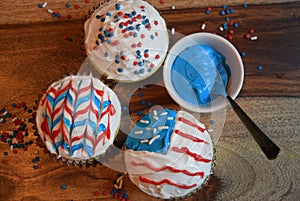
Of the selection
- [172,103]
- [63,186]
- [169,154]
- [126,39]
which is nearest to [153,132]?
[169,154]

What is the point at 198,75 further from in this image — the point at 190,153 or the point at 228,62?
the point at 190,153

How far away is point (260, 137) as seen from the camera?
5.83 ft

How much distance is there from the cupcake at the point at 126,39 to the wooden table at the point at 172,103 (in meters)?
0.18

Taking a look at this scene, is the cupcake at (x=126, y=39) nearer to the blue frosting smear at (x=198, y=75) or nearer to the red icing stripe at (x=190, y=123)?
the blue frosting smear at (x=198, y=75)

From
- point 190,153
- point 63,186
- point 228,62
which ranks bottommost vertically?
point 63,186

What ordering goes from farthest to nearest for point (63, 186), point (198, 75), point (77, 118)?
point (63, 186)
point (198, 75)
point (77, 118)

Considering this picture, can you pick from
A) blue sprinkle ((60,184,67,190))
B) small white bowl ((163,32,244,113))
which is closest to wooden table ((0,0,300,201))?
blue sprinkle ((60,184,67,190))

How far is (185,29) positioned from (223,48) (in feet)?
0.79

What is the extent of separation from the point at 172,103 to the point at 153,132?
29 cm

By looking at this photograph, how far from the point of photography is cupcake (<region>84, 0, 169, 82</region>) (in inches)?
73.3

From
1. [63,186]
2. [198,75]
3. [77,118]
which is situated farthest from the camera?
[63,186]

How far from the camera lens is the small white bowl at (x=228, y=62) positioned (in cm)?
193

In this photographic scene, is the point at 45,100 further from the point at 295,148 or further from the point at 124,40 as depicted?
the point at 295,148

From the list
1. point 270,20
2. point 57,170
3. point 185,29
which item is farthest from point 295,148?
Answer: point 57,170
